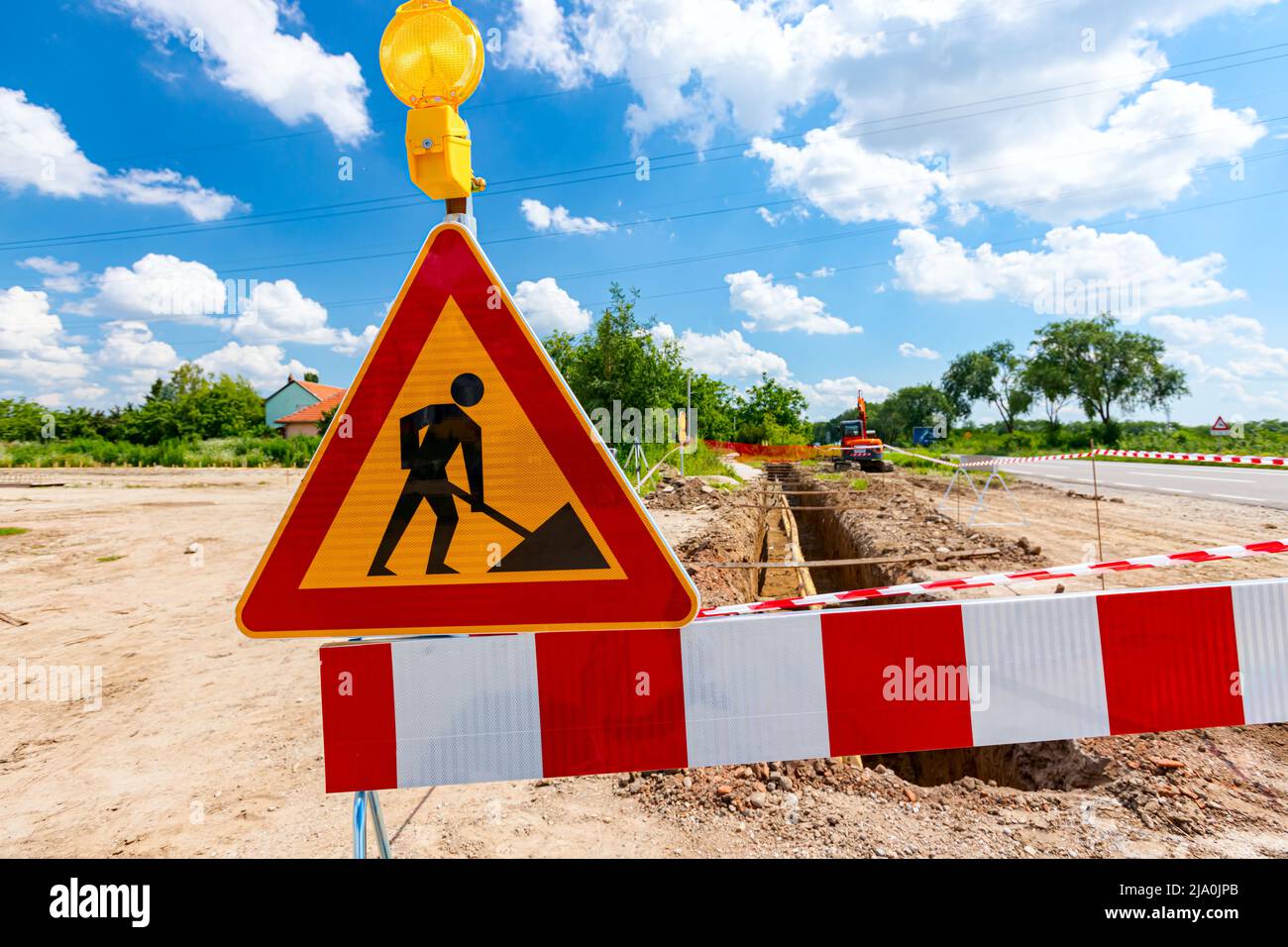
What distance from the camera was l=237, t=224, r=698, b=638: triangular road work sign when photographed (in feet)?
5.04

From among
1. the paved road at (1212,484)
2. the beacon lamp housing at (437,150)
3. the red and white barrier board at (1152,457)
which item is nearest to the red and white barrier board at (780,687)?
the beacon lamp housing at (437,150)

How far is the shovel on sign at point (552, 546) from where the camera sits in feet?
5.03

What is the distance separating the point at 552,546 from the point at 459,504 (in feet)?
0.87

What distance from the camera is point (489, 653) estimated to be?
5.14 feet

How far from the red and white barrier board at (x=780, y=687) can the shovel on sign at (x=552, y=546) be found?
20 cm

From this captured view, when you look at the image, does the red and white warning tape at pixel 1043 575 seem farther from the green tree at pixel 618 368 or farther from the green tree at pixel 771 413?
the green tree at pixel 771 413

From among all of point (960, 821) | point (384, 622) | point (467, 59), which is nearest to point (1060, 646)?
point (960, 821)

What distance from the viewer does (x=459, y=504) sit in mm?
1555

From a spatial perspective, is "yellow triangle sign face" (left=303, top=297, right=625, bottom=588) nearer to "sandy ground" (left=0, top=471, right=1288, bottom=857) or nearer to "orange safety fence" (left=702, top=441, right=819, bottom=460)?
"sandy ground" (left=0, top=471, right=1288, bottom=857)

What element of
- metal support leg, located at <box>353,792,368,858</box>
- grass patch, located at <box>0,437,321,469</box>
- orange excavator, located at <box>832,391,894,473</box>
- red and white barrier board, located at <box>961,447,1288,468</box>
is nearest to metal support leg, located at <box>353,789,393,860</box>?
metal support leg, located at <box>353,792,368,858</box>
